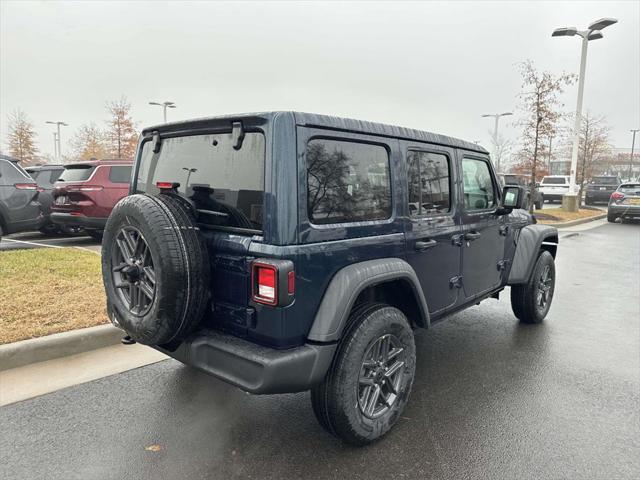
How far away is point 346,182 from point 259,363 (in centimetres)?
114

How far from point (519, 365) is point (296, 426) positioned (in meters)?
2.17

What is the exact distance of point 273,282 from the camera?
2.28 meters

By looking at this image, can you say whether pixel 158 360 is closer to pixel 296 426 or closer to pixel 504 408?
pixel 296 426

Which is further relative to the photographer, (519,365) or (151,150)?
(519,365)

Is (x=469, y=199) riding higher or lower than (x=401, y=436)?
higher

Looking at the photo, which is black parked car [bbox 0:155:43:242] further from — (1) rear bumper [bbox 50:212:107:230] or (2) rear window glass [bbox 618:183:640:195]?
(2) rear window glass [bbox 618:183:640:195]

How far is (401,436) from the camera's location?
2859 mm

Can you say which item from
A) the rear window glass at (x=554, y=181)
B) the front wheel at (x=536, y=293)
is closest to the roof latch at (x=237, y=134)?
the front wheel at (x=536, y=293)

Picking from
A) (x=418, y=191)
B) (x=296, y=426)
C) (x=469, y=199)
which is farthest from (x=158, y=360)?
(x=469, y=199)

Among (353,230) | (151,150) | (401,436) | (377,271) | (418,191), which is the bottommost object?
(401,436)

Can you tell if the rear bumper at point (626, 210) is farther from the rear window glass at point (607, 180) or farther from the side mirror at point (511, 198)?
the side mirror at point (511, 198)

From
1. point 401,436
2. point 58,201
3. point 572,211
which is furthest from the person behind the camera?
point 572,211

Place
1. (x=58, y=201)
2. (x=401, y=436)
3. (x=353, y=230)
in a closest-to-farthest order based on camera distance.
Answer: (x=353, y=230)
(x=401, y=436)
(x=58, y=201)

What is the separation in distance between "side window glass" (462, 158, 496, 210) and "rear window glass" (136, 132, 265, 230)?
2014mm
